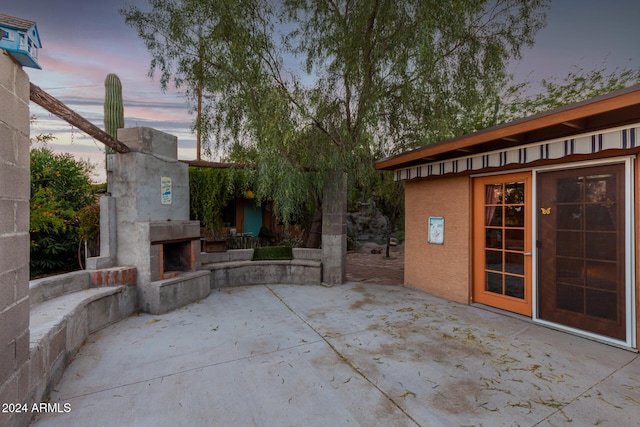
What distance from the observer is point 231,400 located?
7.12 ft

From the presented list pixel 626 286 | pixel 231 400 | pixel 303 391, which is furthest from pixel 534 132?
pixel 231 400

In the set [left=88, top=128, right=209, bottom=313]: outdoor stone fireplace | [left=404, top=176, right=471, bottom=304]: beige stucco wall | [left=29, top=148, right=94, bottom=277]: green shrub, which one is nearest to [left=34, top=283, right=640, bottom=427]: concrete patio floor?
[left=88, top=128, right=209, bottom=313]: outdoor stone fireplace

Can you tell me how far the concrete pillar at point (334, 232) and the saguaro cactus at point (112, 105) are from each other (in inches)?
246

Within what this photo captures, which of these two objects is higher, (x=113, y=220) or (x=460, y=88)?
(x=460, y=88)

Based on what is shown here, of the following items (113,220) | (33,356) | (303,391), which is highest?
(113,220)

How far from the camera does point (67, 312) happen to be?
2725 millimetres

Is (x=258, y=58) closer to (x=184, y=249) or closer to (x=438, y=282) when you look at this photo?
(x=184, y=249)

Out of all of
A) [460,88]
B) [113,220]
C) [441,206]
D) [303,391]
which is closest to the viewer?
[303,391]

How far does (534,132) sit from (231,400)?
13.9 feet

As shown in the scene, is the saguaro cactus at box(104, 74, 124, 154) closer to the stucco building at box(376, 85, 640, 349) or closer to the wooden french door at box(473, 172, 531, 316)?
the stucco building at box(376, 85, 640, 349)

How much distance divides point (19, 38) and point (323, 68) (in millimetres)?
4730

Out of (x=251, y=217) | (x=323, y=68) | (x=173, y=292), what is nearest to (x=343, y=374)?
(x=173, y=292)

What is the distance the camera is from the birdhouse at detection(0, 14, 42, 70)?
154cm

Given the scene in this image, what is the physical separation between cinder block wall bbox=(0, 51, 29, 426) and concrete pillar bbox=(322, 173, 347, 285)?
14.6ft
